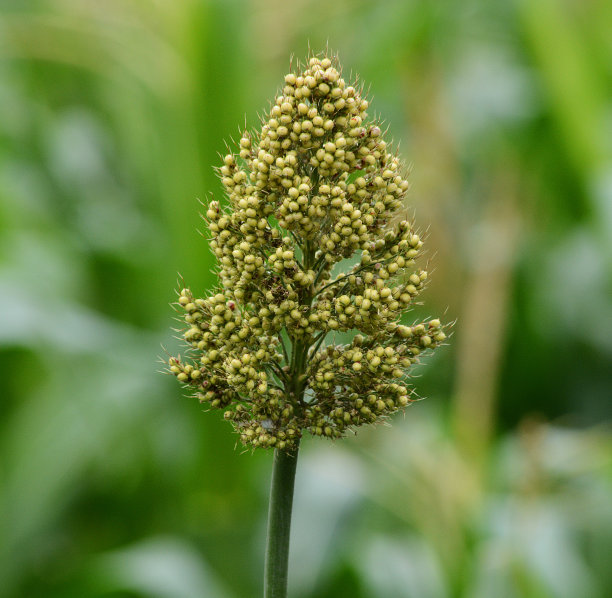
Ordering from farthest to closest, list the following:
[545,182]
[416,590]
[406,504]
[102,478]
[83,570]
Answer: [545,182], [102,478], [406,504], [416,590], [83,570]

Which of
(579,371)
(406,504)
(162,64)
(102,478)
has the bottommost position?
(406,504)

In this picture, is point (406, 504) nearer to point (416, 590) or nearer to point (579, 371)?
point (416, 590)

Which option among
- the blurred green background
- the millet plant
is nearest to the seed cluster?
the millet plant

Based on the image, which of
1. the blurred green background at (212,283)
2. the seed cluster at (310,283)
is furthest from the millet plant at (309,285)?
the blurred green background at (212,283)

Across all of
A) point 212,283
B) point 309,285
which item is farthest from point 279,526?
point 212,283

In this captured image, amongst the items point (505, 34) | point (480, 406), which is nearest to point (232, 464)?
point (480, 406)

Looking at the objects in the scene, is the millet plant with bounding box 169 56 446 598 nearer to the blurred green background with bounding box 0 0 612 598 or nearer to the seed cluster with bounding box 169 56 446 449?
the seed cluster with bounding box 169 56 446 449
